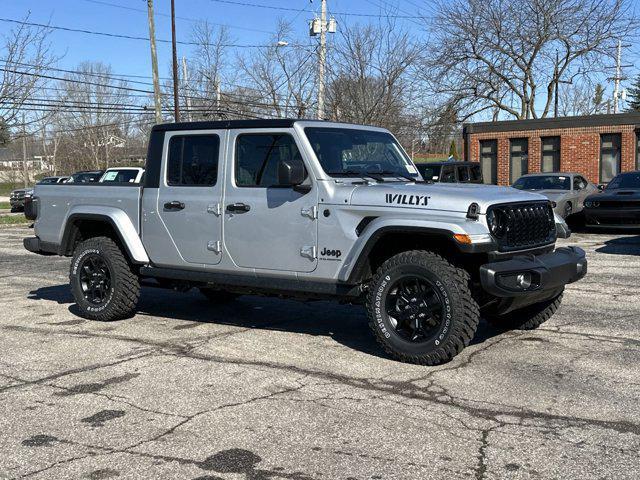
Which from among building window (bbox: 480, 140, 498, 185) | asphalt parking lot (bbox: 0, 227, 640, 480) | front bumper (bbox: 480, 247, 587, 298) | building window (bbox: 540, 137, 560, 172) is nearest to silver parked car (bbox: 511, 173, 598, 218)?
building window (bbox: 540, 137, 560, 172)

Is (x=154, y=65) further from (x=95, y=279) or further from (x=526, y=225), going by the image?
(x=526, y=225)

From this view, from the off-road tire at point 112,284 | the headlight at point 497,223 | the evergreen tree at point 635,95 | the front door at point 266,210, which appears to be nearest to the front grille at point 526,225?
the headlight at point 497,223

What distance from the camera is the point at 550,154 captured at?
99.1 feet

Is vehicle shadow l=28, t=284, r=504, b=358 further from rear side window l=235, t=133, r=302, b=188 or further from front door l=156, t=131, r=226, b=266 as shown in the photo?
rear side window l=235, t=133, r=302, b=188

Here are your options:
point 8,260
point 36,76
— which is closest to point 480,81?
point 36,76

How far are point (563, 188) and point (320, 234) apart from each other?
1466 centimetres

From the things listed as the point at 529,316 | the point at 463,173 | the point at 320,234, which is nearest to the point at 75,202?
the point at 320,234

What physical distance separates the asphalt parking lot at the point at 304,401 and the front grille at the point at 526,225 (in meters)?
0.96

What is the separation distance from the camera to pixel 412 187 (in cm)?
602

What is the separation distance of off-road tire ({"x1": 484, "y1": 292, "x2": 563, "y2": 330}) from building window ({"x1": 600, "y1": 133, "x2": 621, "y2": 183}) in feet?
78.3

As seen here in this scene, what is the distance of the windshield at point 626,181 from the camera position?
58.3 feet

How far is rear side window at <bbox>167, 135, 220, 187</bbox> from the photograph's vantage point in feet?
23.1

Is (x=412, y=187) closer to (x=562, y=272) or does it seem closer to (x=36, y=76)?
(x=562, y=272)

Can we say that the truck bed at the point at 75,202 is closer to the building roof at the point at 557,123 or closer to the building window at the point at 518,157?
the building roof at the point at 557,123
